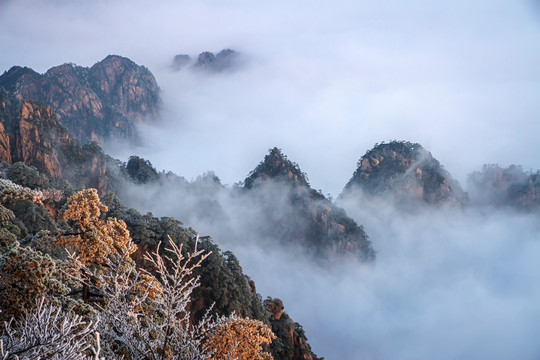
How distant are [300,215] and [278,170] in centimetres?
1105

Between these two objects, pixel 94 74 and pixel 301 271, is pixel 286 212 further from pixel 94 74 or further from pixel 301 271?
pixel 94 74

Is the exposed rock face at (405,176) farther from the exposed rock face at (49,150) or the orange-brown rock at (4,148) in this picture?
the orange-brown rock at (4,148)

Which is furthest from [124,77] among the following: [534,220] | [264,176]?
[534,220]

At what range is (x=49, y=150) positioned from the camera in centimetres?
5341

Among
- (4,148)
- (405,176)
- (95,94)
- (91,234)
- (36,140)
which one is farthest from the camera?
(95,94)

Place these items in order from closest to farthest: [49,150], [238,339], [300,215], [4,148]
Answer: [238,339] < [4,148] < [49,150] < [300,215]

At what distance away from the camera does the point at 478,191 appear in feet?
432

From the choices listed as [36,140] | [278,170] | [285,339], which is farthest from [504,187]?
[36,140]

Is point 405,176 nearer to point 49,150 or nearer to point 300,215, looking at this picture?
point 300,215

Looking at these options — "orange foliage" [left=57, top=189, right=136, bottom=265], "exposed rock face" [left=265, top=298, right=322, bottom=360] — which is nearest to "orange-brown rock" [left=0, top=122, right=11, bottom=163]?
"exposed rock face" [left=265, top=298, right=322, bottom=360]

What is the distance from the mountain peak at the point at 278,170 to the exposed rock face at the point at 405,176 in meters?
25.2

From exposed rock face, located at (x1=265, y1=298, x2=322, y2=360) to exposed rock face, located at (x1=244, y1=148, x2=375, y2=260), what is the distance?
152ft

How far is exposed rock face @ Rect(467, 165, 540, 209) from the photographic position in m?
116

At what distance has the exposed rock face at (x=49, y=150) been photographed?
167 feet
